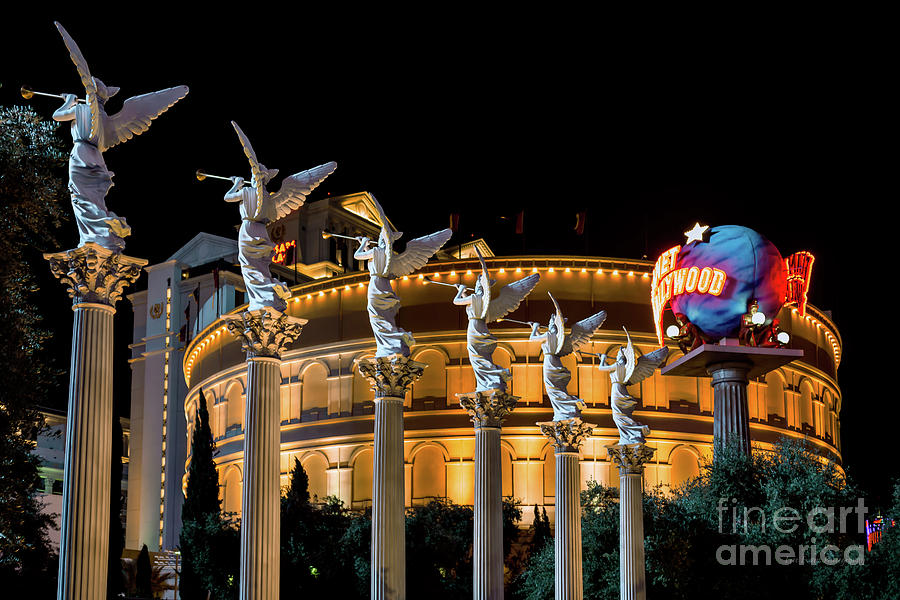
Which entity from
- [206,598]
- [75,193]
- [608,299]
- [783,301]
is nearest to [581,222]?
[608,299]

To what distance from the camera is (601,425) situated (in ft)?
212

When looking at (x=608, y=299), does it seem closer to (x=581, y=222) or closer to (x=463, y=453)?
(x=581, y=222)

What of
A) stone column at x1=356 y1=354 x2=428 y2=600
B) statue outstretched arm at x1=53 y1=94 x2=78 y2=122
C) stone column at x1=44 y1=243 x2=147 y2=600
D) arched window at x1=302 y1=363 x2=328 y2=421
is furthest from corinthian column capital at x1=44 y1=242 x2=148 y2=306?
arched window at x1=302 y1=363 x2=328 y2=421

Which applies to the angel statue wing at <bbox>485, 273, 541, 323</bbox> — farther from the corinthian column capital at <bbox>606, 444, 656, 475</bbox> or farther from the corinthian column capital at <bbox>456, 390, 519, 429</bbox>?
the corinthian column capital at <bbox>606, 444, 656, 475</bbox>

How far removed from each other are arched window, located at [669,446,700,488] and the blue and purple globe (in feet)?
63.0

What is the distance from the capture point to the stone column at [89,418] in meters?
19.6

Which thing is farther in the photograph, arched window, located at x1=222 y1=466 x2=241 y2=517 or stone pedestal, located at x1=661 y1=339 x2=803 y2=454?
arched window, located at x1=222 y1=466 x2=241 y2=517

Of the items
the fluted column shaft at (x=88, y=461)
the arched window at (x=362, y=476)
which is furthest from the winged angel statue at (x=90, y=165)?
the arched window at (x=362, y=476)

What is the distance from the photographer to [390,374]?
88.8 feet

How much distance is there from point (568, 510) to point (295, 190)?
1336 centimetres

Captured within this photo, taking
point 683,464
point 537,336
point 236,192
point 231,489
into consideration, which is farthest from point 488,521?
point 231,489

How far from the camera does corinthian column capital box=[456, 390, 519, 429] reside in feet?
102

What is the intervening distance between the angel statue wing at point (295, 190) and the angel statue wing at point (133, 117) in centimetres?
301

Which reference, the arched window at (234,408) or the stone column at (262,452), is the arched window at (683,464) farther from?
the stone column at (262,452)
